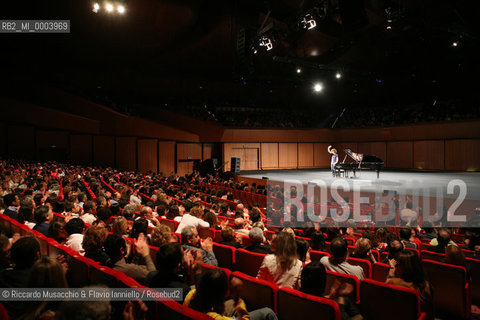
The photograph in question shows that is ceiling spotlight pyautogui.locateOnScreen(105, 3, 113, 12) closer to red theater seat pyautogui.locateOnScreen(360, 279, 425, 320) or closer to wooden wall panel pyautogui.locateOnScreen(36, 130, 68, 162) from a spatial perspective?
red theater seat pyautogui.locateOnScreen(360, 279, 425, 320)

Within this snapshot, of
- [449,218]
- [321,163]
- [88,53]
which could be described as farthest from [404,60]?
[88,53]

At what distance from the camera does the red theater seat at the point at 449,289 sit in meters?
3.23

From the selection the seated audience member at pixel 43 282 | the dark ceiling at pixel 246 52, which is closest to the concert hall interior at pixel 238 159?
the seated audience member at pixel 43 282

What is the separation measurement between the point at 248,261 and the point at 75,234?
2.00m

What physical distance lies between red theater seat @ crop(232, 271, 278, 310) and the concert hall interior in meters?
0.02

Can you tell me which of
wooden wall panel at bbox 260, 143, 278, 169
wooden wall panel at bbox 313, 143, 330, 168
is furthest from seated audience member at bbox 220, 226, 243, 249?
wooden wall panel at bbox 313, 143, 330, 168

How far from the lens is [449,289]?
10.9 feet

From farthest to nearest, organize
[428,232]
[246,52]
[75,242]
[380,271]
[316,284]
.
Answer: [246,52], [428,232], [75,242], [380,271], [316,284]

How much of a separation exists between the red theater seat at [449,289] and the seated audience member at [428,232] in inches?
97.6

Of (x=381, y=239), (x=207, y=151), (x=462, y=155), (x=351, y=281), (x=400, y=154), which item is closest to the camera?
(x=351, y=281)

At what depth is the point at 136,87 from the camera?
21047 mm

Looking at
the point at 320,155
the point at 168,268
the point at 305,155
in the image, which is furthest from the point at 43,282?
the point at 320,155

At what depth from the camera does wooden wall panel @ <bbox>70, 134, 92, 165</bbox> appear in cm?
1920

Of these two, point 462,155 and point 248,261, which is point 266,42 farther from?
point 462,155
